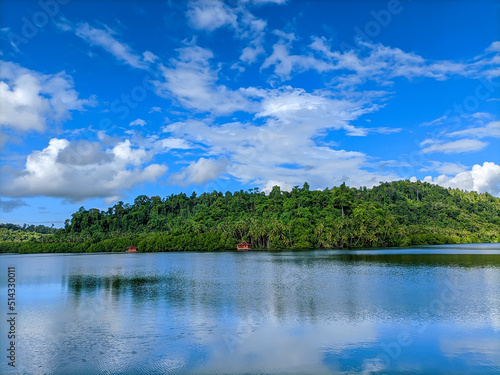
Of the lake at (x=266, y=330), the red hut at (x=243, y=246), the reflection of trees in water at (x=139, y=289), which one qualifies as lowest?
the red hut at (x=243, y=246)

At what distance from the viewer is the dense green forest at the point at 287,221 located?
112 m

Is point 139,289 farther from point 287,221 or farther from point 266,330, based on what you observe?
point 287,221

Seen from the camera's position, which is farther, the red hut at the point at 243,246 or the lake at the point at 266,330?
the red hut at the point at 243,246

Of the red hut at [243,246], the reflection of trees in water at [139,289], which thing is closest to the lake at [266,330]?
the reflection of trees in water at [139,289]

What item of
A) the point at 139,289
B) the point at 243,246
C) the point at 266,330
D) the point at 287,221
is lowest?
the point at 243,246

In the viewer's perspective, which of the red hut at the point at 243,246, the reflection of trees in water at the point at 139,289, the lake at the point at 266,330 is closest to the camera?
the lake at the point at 266,330

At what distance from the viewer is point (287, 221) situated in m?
124

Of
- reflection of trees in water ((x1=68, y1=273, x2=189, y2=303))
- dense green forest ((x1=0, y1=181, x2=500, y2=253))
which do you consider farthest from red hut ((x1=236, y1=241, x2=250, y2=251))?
reflection of trees in water ((x1=68, y1=273, x2=189, y2=303))

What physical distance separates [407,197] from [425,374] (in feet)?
600

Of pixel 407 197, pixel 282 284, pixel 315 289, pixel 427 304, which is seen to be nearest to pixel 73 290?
pixel 282 284

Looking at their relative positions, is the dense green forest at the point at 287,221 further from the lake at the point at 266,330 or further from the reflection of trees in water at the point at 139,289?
the lake at the point at 266,330

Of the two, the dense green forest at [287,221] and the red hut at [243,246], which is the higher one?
the dense green forest at [287,221]

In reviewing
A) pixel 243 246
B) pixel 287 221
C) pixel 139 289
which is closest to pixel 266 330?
pixel 139 289

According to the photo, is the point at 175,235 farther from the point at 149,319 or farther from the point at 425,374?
the point at 425,374
